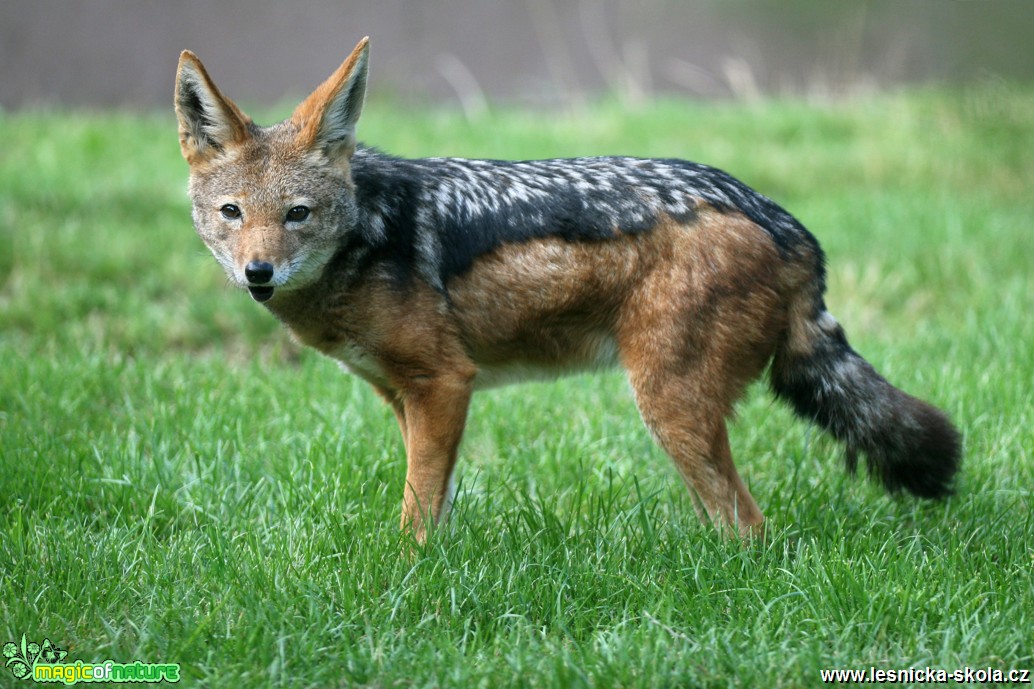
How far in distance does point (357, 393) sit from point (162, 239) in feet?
11.2

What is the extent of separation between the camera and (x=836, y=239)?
852 cm

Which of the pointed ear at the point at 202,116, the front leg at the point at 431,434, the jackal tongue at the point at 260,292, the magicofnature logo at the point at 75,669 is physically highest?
the pointed ear at the point at 202,116

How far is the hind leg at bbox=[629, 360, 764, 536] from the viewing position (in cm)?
415

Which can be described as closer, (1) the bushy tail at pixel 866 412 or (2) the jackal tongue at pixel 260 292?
(2) the jackal tongue at pixel 260 292

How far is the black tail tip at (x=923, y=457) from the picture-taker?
4.27 meters

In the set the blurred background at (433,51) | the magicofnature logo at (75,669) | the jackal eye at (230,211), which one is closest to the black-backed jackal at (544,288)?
the jackal eye at (230,211)

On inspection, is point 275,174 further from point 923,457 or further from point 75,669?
point 923,457

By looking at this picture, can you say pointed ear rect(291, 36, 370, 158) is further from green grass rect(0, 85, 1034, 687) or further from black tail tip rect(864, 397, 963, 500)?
black tail tip rect(864, 397, 963, 500)

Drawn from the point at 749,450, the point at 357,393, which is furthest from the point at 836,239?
the point at 357,393

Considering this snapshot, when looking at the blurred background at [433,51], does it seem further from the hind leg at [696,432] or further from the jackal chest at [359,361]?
the hind leg at [696,432]

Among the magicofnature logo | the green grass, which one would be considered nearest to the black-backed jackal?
the green grass

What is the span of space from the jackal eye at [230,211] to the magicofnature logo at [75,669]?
1760 mm

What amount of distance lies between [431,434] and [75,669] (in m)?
1.57

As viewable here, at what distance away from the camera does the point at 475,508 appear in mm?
4441
